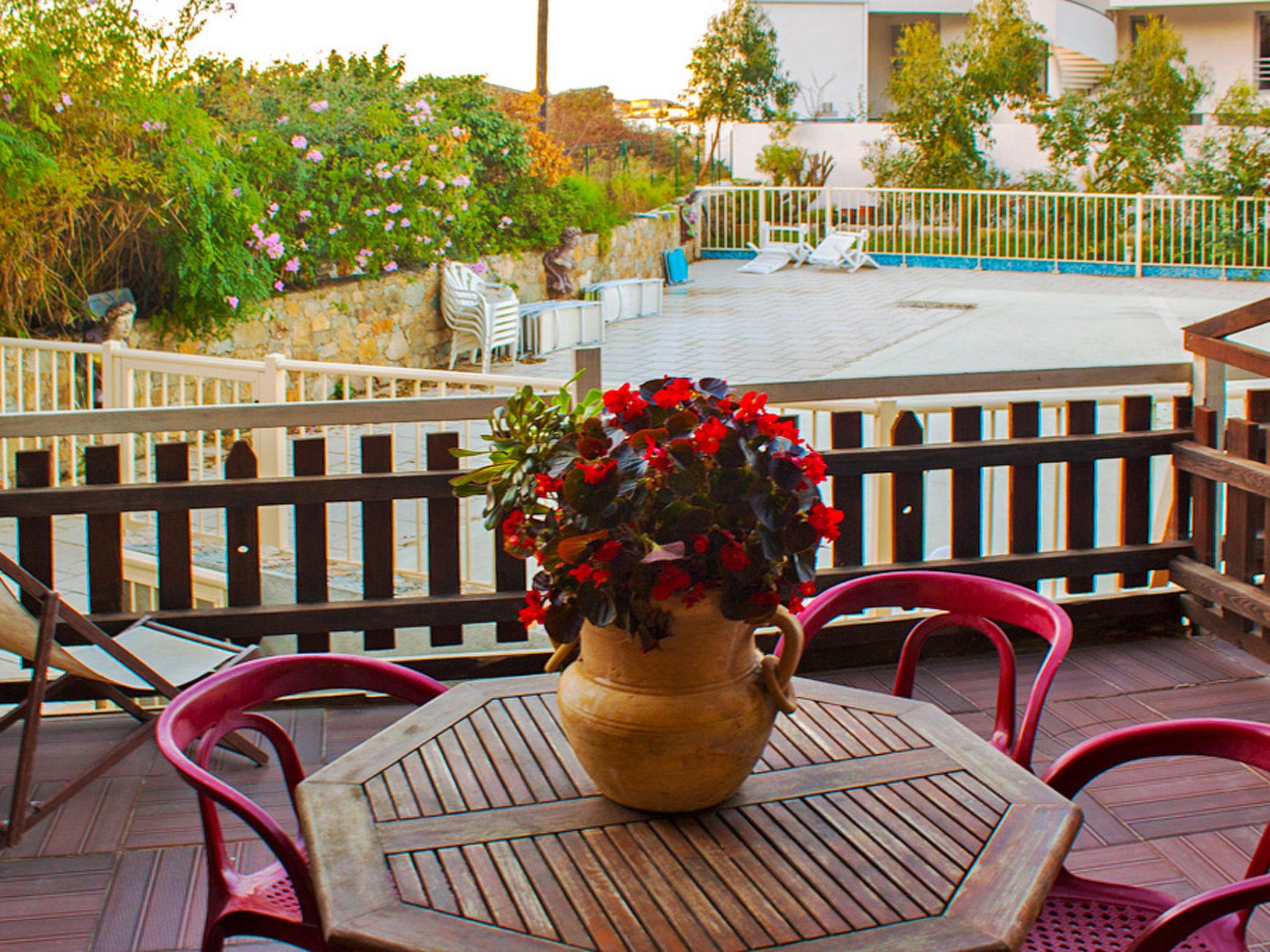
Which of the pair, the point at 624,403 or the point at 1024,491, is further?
the point at 1024,491

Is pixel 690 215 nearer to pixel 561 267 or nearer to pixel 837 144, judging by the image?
pixel 561 267

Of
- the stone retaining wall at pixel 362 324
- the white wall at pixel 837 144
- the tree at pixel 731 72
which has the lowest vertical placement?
the stone retaining wall at pixel 362 324

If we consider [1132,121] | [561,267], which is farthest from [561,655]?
[1132,121]

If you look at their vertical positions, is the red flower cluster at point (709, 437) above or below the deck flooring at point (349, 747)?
above

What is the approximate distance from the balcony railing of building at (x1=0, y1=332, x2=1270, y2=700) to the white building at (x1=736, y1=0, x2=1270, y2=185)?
2062 cm

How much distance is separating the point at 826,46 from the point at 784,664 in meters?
28.2

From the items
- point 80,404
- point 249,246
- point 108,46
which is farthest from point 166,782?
point 249,246

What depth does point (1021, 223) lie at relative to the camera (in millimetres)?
19469

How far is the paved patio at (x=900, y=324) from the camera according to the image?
11625mm

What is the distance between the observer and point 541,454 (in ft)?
5.47

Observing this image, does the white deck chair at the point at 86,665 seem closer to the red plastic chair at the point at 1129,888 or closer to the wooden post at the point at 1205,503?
the red plastic chair at the point at 1129,888

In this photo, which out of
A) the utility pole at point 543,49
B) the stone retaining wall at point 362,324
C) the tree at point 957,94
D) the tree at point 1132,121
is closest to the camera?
the stone retaining wall at point 362,324

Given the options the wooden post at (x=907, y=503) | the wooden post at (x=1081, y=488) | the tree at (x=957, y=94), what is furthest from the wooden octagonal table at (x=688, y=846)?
the tree at (x=957, y=94)

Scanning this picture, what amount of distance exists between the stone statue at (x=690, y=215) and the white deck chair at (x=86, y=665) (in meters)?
17.4
